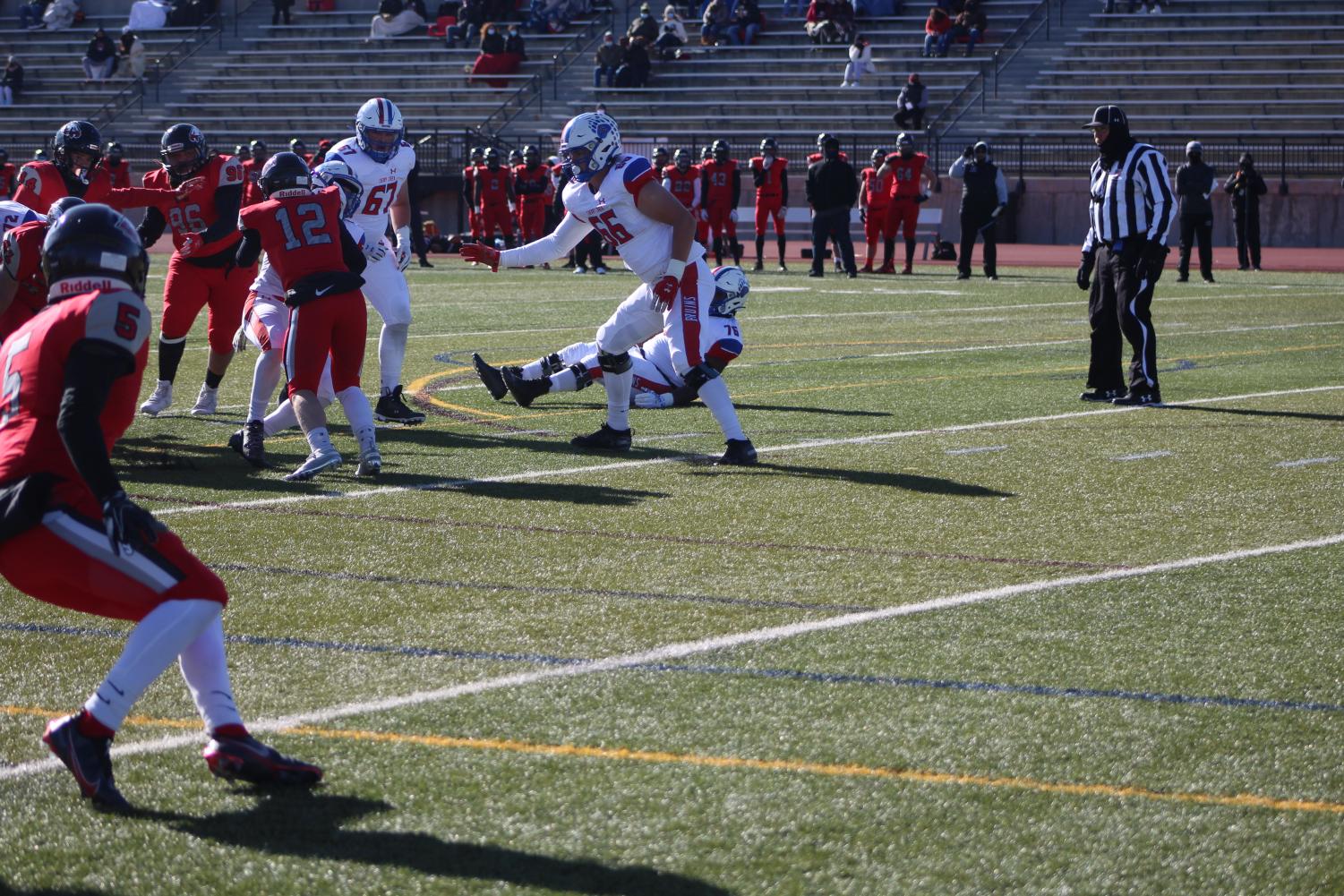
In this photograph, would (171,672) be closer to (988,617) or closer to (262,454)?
(988,617)

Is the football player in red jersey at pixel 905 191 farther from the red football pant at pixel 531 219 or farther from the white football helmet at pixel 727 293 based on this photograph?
the white football helmet at pixel 727 293

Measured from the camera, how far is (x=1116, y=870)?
365 centimetres

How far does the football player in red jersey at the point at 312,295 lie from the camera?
8266mm

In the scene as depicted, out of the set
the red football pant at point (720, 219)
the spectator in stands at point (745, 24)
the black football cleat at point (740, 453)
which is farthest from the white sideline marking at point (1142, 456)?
the spectator in stands at point (745, 24)

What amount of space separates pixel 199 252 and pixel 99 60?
34.3 m

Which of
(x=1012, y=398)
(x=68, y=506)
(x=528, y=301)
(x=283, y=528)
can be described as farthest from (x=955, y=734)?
(x=528, y=301)

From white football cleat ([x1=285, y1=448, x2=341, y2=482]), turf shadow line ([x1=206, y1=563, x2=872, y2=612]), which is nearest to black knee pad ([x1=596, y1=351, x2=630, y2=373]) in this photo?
white football cleat ([x1=285, y1=448, x2=341, y2=482])

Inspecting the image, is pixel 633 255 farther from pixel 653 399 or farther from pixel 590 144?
pixel 653 399

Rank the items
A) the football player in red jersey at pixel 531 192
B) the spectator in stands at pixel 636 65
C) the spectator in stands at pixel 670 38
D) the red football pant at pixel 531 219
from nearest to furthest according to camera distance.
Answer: the football player in red jersey at pixel 531 192 < the red football pant at pixel 531 219 < the spectator in stands at pixel 636 65 < the spectator in stands at pixel 670 38

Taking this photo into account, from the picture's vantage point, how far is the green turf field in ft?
12.3

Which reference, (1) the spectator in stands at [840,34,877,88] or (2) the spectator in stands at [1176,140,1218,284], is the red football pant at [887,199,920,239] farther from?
(1) the spectator in stands at [840,34,877,88]

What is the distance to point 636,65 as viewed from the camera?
36531 mm

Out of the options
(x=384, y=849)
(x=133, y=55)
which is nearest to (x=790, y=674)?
(x=384, y=849)

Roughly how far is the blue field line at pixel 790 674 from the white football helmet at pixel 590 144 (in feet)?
13.6
